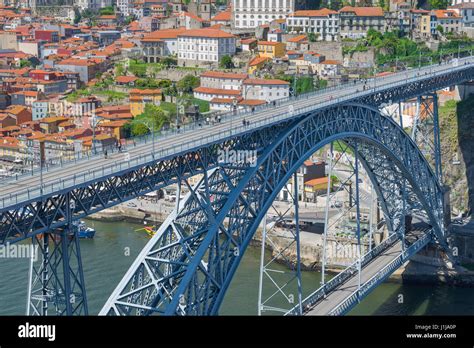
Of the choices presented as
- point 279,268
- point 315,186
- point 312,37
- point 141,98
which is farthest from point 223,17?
point 279,268

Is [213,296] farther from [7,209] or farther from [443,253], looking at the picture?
[443,253]

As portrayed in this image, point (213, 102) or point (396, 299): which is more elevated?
point (213, 102)

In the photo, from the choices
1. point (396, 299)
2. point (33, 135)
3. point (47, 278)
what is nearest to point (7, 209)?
point (47, 278)

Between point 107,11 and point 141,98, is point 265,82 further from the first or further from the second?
point 107,11

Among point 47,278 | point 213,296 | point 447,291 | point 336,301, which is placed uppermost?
point 47,278

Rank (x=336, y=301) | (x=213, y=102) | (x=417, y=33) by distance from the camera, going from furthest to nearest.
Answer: (x=417, y=33)
(x=213, y=102)
(x=336, y=301)

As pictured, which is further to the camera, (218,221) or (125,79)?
(125,79)

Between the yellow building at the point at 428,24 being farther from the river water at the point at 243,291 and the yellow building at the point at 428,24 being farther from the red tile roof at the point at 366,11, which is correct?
the river water at the point at 243,291
